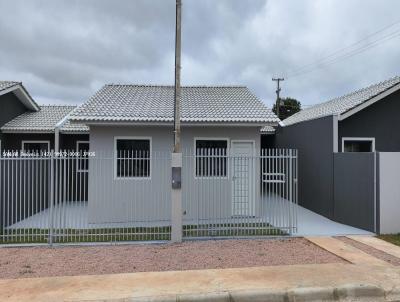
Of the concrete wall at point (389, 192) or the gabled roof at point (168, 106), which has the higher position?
the gabled roof at point (168, 106)

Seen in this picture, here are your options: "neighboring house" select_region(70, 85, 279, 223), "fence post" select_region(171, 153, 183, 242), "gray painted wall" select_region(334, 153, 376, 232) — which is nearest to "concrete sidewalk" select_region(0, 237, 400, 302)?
"fence post" select_region(171, 153, 183, 242)

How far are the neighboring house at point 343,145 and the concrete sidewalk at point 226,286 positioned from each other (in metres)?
4.26

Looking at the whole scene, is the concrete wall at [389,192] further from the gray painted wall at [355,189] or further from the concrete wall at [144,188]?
the concrete wall at [144,188]

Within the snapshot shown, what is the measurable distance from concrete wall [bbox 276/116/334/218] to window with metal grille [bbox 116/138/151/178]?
5451mm

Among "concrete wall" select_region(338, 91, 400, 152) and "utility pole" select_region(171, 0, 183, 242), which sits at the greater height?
"concrete wall" select_region(338, 91, 400, 152)

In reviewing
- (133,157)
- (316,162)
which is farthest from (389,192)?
(133,157)

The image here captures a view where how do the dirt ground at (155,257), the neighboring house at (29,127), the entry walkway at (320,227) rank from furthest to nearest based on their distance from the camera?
the neighboring house at (29,127) < the entry walkway at (320,227) < the dirt ground at (155,257)

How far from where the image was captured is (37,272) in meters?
6.71

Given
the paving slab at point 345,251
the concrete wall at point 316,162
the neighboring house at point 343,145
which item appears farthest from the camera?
the concrete wall at point 316,162

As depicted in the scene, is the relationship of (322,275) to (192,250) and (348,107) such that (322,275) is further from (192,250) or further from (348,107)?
(348,107)

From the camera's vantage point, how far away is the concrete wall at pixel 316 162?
11867 millimetres

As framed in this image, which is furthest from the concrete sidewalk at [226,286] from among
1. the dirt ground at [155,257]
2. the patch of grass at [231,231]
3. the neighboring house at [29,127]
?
the neighboring house at [29,127]

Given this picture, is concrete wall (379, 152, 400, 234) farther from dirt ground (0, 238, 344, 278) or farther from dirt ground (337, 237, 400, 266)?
dirt ground (0, 238, 344, 278)

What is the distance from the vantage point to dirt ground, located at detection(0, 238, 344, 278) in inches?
272
